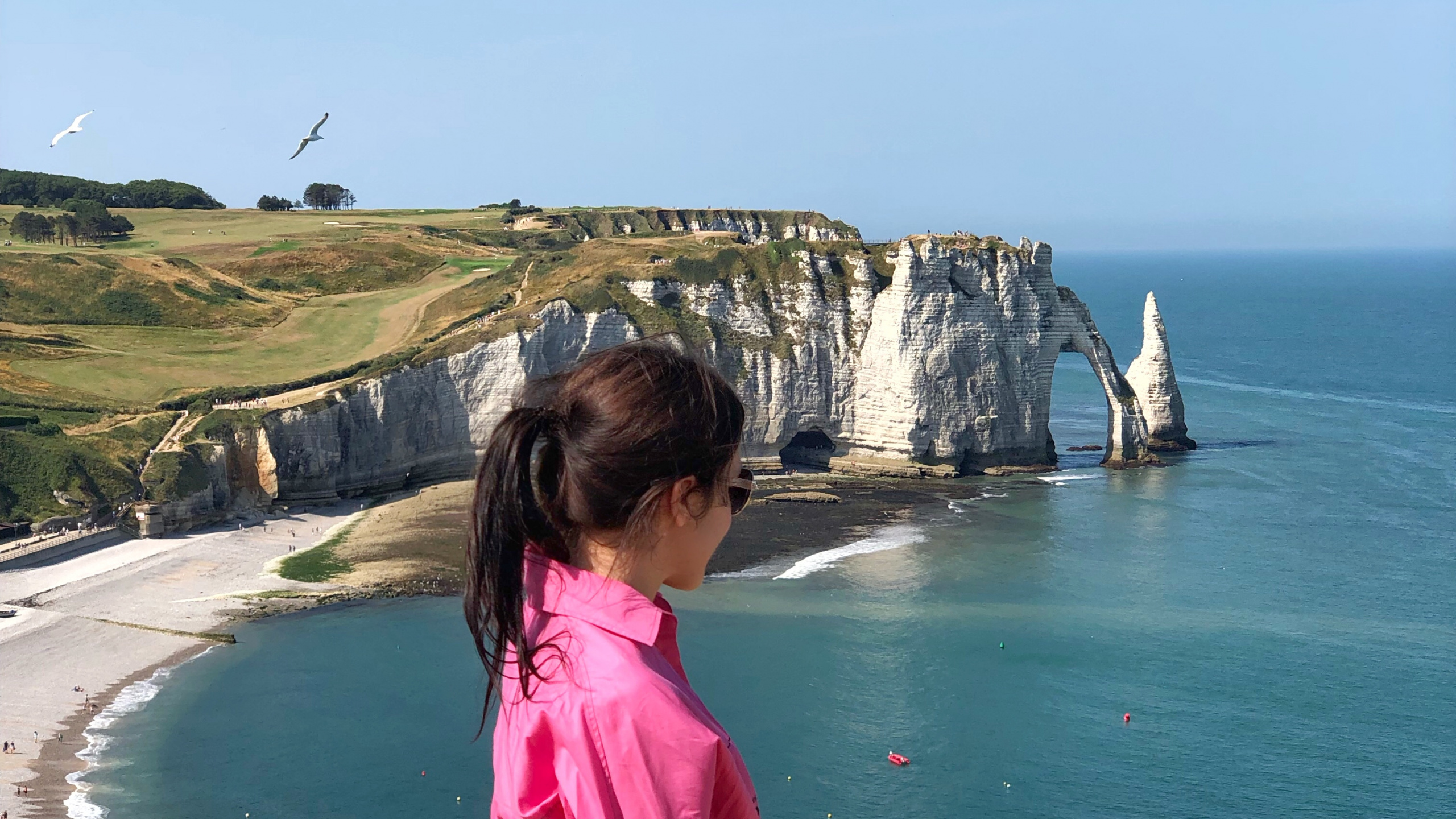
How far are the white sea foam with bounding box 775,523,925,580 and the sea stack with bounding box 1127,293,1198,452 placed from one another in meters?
22.9

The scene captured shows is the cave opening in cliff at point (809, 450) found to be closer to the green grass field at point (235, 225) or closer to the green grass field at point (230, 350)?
the green grass field at point (230, 350)

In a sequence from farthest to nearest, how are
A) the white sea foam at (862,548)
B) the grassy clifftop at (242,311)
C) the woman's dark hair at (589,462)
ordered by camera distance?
the grassy clifftop at (242,311) → the white sea foam at (862,548) → the woman's dark hair at (589,462)

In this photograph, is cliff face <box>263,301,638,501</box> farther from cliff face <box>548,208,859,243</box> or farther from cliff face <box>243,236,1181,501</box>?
cliff face <box>548,208,859,243</box>

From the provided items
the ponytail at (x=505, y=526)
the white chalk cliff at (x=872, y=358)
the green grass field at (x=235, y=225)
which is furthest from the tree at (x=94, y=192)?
the ponytail at (x=505, y=526)

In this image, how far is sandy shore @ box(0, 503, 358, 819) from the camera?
31453 millimetres

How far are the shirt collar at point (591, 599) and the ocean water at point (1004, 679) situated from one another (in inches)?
1037

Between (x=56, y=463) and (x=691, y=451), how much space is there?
171 ft

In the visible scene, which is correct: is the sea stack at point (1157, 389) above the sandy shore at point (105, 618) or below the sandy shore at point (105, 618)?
above

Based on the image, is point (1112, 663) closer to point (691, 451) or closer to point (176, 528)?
point (176, 528)

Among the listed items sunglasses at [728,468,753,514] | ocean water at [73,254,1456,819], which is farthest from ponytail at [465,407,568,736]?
ocean water at [73,254,1456,819]

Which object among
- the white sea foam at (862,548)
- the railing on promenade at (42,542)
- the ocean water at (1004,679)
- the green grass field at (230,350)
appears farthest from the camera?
the green grass field at (230,350)

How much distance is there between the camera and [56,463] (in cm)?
4859

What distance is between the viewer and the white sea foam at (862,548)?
1838 inches

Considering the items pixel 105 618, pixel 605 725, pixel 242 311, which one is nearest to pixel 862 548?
pixel 105 618
